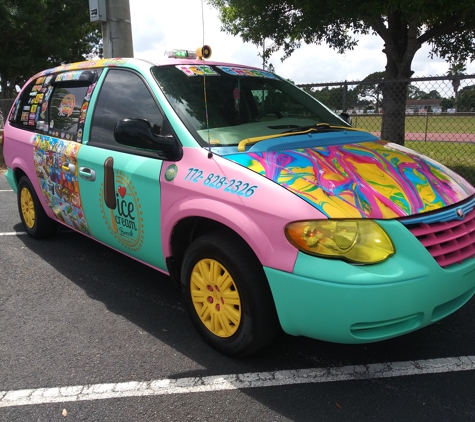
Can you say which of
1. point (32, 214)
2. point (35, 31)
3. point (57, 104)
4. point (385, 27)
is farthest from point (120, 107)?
point (35, 31)

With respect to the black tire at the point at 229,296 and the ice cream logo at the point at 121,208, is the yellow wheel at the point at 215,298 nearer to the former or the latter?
the black tire at the point at 229,296

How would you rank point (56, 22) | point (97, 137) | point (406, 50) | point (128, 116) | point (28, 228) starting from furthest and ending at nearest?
point (56, 22), point (406, 50), point (28, 228), point (97, 137), point (128, 116)

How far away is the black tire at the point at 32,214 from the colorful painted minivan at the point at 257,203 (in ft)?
2.67

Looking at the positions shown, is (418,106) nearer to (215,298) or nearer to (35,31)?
(215,298)

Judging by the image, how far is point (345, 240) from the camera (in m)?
2.21

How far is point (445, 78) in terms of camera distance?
636 cm

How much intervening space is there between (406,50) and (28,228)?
23.3ft

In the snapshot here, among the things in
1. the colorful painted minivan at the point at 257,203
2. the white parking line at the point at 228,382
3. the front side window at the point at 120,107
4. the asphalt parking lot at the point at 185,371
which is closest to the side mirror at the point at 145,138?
the colorful painted minivan at the point at 257,203

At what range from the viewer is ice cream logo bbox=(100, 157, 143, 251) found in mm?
3203

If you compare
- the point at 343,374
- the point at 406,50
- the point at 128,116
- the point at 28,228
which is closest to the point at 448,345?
the point at 343,374

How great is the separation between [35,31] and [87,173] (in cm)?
1517

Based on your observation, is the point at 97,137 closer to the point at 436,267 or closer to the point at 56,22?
the point at 436,267

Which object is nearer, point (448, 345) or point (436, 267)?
point (436, 267)

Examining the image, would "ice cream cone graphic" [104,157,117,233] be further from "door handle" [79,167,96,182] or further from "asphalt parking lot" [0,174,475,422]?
"asphalt parking lot" [0,174,475,422]
